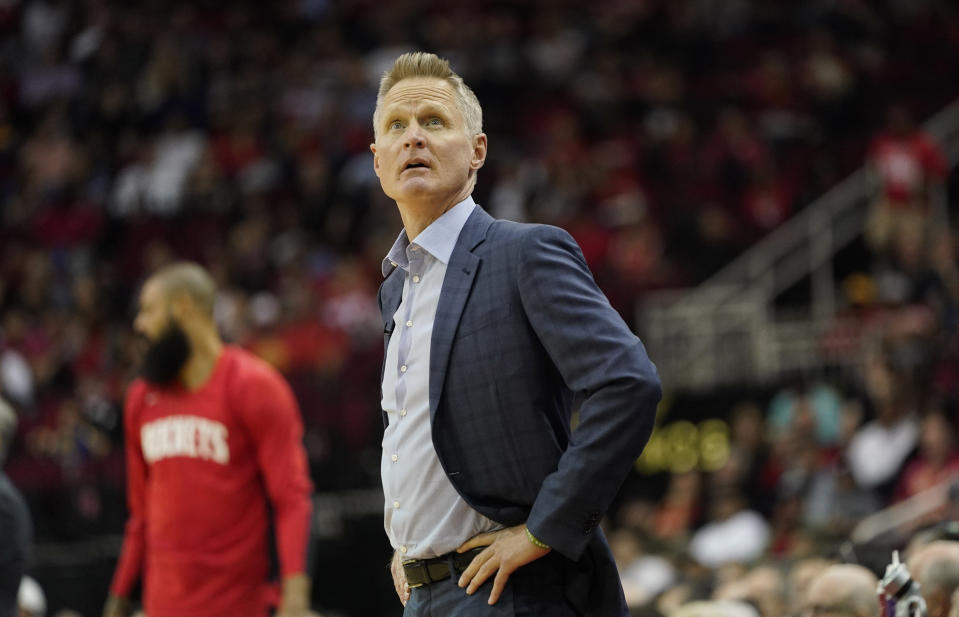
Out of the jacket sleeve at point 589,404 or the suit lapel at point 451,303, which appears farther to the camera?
the suit lapel at point 451,303

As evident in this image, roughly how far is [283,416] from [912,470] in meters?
5.48

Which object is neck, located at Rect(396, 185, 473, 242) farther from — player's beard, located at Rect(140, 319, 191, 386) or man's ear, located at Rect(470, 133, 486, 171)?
player's beard, located at Rect(140, 319, 191, 386)

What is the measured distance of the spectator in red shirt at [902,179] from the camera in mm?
12672

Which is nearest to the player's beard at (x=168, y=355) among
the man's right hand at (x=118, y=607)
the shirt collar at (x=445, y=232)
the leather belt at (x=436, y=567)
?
the man's right hand at (x=118, y=607)

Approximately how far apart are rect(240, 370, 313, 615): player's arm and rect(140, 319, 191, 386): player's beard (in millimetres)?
281

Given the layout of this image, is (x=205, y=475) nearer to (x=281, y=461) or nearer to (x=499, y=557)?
(x=281, y=461)

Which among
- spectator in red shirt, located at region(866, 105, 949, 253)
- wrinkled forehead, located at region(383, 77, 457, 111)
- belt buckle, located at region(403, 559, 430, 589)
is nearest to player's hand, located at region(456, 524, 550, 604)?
belt buckle, located at region(403, 559, 430, 589)

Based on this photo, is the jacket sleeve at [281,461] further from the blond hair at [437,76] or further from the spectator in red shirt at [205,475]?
the blond hair at [437,76]

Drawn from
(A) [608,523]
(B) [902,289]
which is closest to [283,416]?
(A) [608,523]

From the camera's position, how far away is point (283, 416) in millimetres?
5164

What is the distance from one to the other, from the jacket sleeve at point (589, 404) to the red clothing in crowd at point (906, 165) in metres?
10.4

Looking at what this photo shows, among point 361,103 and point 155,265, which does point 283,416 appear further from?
point 361,103

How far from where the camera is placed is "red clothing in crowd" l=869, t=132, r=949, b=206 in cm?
1291

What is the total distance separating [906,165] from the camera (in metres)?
13.1
